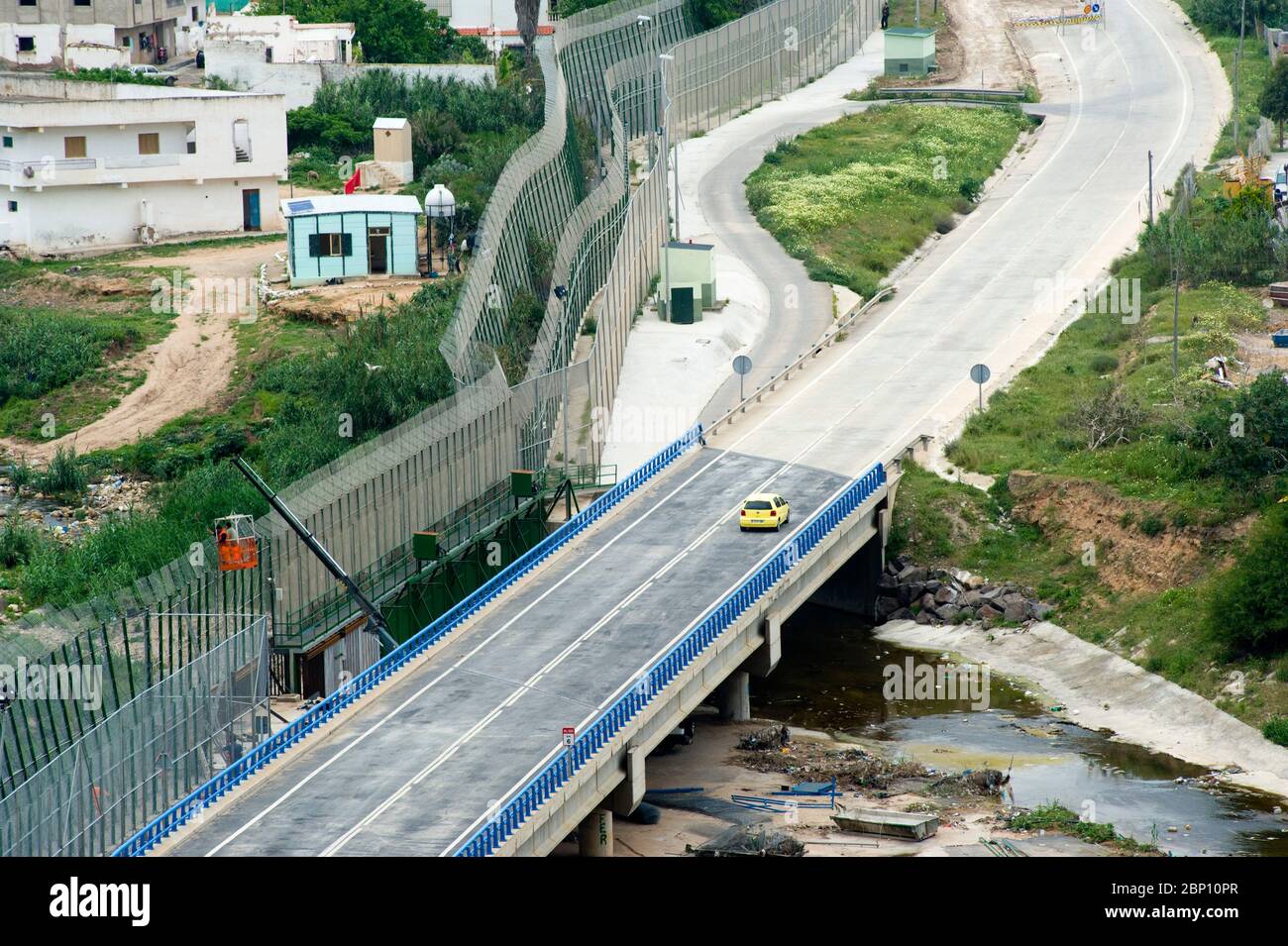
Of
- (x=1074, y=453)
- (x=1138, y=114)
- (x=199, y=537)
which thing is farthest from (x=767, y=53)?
(x=199, y=537)

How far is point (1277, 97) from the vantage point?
97562 millimetres

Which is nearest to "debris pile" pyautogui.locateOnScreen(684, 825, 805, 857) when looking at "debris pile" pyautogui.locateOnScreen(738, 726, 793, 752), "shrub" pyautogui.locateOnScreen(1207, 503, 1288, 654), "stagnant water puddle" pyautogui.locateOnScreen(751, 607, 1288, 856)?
"stagnant water puddle" pyautogui.locateOnScreen(751, 607, 1288, 856)

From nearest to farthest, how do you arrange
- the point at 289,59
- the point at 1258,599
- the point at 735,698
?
1. the point at 1258,599
2. the point at 735,698
3. the point at 289,59

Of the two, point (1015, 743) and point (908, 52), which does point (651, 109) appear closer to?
point (908, 52)

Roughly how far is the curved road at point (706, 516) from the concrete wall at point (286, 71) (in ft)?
66.1

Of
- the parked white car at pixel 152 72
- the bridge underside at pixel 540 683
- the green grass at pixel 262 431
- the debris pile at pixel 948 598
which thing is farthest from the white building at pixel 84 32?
the debris pile at pixel 948 598

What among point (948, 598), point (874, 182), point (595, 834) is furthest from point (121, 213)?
point (595, 834)

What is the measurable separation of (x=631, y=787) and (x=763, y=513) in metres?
14.0

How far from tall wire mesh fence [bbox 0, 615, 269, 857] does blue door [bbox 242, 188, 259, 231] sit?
47883mm

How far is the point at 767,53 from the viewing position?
112 meters

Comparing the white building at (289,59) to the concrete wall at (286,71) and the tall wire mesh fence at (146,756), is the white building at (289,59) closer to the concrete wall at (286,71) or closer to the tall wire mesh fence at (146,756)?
the concrete wall at (286,71)

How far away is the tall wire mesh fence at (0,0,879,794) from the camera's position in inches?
1909

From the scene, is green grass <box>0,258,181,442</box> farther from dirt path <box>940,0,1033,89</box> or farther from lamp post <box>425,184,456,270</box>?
dirt path <box>940,0,1033,89</box>

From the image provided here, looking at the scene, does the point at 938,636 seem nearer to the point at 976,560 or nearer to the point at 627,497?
the point at 976,560
